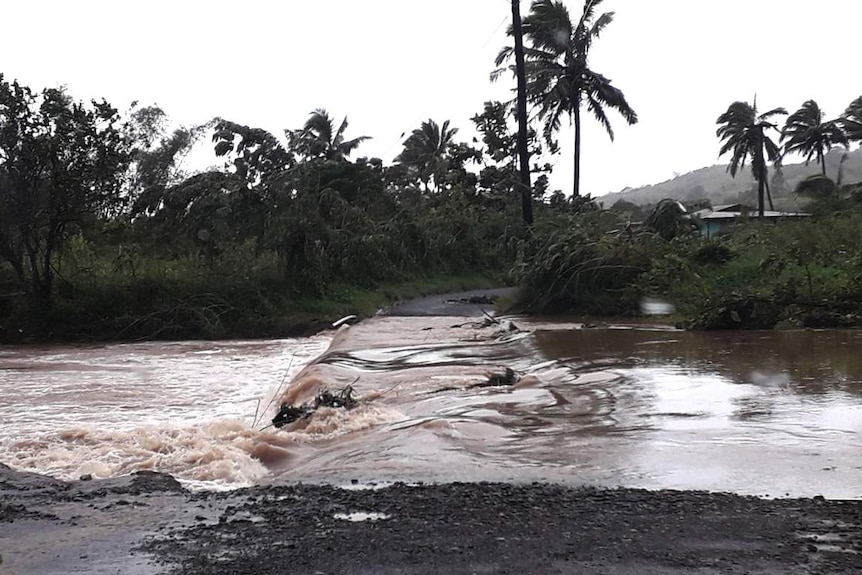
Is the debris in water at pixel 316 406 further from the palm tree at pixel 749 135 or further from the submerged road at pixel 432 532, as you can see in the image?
the palm tree at pixel 749 135

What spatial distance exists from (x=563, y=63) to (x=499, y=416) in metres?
29.2

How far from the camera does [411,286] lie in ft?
105

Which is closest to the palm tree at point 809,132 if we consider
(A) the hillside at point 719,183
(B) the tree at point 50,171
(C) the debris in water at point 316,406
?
(A) the hillside at point 719,183

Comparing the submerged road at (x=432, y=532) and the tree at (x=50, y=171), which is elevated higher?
the tree at (x=50, y=171)

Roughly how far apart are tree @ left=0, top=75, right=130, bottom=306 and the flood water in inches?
267

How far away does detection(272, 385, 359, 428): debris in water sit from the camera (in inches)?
398

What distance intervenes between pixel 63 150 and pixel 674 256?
14808mm

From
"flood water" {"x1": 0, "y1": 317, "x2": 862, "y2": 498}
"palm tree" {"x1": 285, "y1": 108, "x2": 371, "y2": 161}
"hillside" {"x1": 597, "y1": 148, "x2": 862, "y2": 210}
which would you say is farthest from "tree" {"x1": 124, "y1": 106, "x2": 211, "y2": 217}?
"hillside" {"x1": 597, "y1": 148, "x2": 862, "y2": 210}

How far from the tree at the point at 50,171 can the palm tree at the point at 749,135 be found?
125 feet

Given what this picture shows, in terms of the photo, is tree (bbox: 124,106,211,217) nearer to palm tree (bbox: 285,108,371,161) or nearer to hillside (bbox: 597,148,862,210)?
palm tree (bbox: 285,108,371,161)

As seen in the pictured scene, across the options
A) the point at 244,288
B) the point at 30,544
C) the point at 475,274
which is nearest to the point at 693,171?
the point at 475,274

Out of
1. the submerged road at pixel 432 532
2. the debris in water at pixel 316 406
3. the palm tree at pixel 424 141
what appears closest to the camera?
the submerged road at pixel 432 532

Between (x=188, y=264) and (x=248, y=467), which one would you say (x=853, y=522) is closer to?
(x=248, y=467)

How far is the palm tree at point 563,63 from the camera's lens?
114 ft
